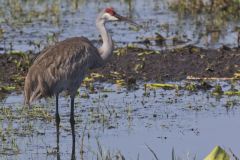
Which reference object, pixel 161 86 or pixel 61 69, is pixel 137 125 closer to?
pixel 61 69

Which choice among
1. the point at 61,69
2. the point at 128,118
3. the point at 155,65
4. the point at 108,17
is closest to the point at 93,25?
the point at 155,65

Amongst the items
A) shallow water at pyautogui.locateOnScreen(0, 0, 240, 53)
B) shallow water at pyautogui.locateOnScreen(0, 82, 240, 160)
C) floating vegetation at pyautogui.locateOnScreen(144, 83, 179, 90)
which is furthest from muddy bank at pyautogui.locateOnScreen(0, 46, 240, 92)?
shallow water at pyautogui.locateOnScreen(0, 0, 240, 53)

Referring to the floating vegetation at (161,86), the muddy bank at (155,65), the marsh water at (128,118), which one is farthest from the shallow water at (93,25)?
the floating vegetation at (161,86)

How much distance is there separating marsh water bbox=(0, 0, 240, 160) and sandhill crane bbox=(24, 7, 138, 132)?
0.35m

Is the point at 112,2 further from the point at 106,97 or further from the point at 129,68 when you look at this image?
the point at 106,97

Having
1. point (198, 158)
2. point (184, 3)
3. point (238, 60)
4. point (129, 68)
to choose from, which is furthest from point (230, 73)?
point (184, 3)

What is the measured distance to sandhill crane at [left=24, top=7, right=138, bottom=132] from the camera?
396 inches

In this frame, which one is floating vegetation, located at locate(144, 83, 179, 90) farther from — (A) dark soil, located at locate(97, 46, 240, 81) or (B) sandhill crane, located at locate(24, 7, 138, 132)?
(B) sandhill crane, located at locate(24, 7, 138, 132)

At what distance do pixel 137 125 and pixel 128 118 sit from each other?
27 centimetres

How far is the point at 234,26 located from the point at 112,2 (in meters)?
3.46

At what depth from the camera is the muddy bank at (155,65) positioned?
1234 centimetres

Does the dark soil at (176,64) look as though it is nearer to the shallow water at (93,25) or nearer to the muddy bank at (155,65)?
the muddy bank at (155,65)

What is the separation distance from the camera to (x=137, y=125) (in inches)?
397

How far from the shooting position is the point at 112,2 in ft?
60.2
